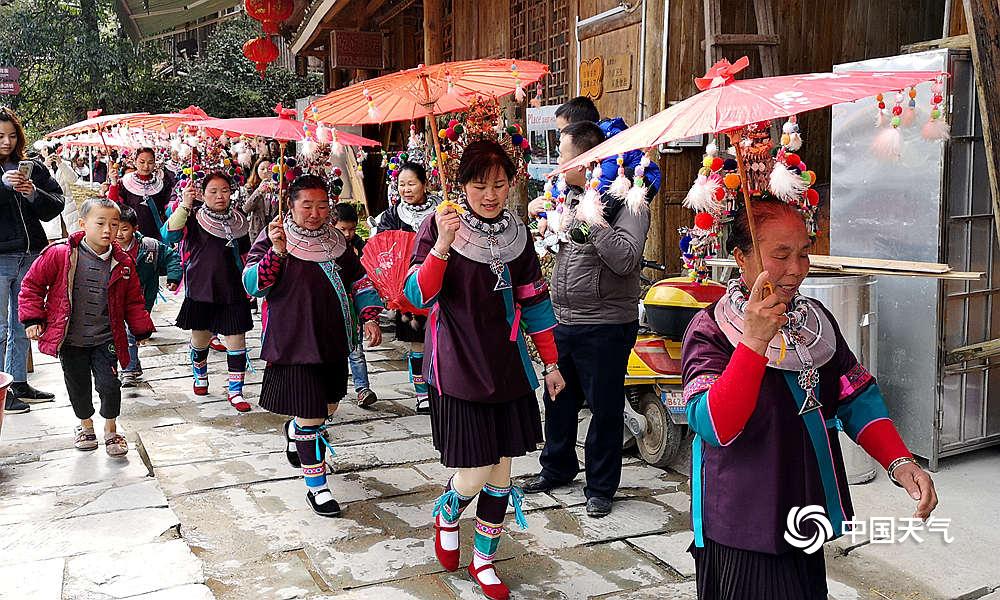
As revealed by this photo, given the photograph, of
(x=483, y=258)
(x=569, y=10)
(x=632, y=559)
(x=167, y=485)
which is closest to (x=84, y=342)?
(x=167, y=485)

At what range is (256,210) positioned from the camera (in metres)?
7.49

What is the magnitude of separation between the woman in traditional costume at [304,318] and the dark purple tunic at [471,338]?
42.4 inches

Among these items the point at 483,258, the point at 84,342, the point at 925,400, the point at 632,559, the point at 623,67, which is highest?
the point at 623,67

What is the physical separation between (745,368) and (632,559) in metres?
2.22

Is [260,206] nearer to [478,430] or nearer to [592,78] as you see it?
[592,78]

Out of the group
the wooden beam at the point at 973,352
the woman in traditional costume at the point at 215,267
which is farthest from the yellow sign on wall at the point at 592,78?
the wooden beam at the point at 973,352

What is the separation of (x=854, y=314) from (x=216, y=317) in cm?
481

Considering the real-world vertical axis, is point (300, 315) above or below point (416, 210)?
below

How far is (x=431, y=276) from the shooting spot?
12.1 ft

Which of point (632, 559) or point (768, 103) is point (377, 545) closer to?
point (632, 559)

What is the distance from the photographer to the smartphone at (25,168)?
6.46 metres

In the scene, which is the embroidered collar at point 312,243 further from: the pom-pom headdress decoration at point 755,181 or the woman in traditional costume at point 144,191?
the woman in traditional costume at point 144,191

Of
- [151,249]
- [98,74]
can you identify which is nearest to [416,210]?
[151,249]

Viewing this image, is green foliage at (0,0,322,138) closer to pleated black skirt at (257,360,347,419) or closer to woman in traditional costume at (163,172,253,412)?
woman in traditional costume at (163,172,253,412)
